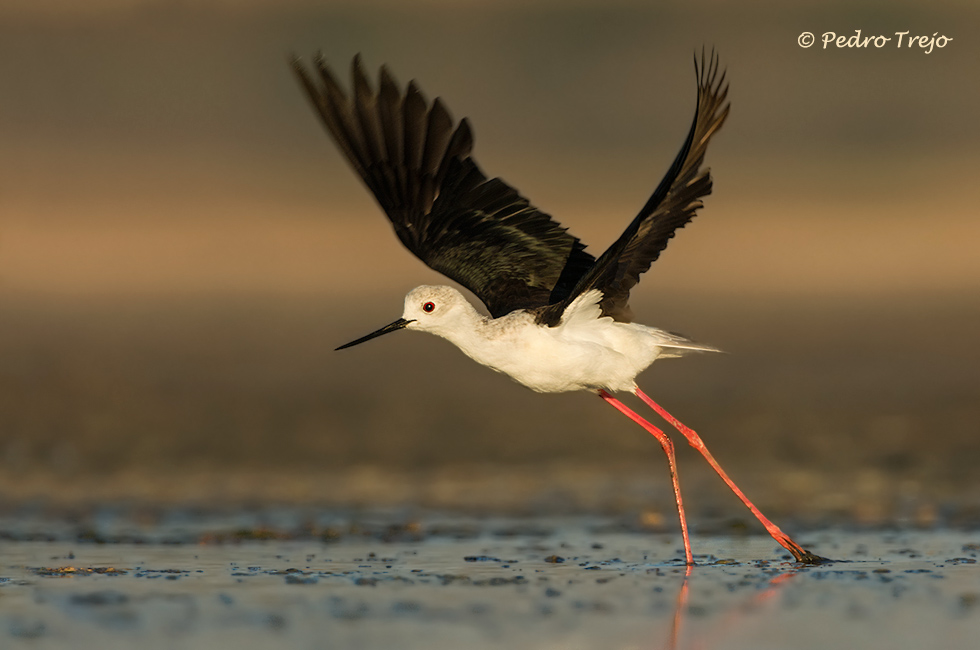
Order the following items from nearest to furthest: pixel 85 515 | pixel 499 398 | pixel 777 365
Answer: pixel 85 515 → pixel 499 398 → pixel 777 365

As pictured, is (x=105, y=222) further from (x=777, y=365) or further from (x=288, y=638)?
(x=288, y=638)

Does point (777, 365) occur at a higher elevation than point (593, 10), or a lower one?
lower

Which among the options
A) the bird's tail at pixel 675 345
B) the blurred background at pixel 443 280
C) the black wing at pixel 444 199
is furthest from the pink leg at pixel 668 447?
the black wing at pixel 444 199

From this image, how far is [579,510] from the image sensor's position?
1122cm

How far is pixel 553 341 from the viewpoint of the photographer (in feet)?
31.6

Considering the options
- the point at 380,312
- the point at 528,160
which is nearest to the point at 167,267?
the point at 380,312

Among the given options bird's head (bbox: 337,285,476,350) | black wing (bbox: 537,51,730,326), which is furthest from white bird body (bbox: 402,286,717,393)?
black wing (bbox: 537,51,730,326)

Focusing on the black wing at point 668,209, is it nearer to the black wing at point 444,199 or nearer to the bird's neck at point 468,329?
the bird's neck at point 468,329

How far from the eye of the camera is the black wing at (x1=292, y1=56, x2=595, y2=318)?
9914mm

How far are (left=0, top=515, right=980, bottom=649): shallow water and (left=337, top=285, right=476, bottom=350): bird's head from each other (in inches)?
50.8

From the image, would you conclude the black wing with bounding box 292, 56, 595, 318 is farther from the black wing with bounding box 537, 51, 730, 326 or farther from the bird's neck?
the black wing with bounding box 537, 51, 730, 326

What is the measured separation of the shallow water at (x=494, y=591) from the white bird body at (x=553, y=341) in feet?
3.28

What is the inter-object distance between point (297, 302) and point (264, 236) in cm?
407

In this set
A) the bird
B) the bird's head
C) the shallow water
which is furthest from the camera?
the bird's head
